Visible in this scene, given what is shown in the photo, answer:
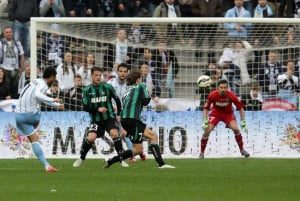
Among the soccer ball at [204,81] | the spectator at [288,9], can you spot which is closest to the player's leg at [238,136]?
the soccer ball at [204,81]

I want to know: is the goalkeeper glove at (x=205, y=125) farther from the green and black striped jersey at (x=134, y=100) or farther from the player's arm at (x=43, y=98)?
the player's arm at (x=43, y=98)

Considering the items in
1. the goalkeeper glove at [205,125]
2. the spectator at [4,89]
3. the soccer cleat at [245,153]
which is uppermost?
the spectator at [4,89]

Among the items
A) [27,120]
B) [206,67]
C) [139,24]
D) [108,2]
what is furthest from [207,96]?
[27,120]

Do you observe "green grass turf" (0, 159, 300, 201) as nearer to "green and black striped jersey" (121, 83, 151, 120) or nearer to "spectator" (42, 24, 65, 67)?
"green and black striped jersey" (121, 83, 151, 120)

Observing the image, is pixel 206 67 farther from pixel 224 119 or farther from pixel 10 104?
pixel 10 104

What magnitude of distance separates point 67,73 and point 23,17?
3380 mm

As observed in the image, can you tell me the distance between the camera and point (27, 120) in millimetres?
19078

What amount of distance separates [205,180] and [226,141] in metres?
7.64

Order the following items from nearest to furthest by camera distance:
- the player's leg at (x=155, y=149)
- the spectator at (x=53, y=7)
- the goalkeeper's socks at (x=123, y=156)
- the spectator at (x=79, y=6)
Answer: the goalkeeper's socks at (x=123, y=156)
the player's leg at (x=155, y=149)
the spectator at (x=53, y=7)
the spectator at (x=79, y=6)

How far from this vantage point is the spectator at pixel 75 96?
2409 centimetres

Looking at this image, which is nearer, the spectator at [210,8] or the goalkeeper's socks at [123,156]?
the goalkeeper's socks at [123,156]

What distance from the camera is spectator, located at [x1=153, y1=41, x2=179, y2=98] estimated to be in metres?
24.4

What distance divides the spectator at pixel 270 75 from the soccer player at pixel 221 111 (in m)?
1.27

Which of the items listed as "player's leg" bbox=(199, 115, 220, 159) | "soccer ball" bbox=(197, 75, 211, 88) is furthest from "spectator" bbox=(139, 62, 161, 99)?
"player's leg" bbox=(199, 115, 220, 159)
